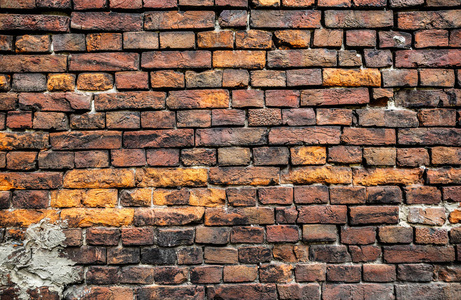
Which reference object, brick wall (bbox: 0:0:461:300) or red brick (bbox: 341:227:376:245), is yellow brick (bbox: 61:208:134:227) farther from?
red brick (bbox: 341:227:376:245)

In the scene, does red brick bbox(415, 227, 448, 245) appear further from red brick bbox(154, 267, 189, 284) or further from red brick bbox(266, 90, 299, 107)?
red brick bbox(154, 267, 189, 284)

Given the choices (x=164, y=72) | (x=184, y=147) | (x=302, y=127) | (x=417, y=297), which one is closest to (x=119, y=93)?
(x=164, y=72)

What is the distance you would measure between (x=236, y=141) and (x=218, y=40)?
559mm

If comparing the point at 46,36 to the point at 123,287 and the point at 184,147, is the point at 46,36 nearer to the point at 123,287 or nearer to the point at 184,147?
the point at 184,147

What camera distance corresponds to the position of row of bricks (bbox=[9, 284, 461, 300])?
153cm

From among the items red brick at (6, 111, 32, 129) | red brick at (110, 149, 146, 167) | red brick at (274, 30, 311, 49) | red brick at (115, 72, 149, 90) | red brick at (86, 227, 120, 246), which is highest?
red brick at (274, 30, 311, 49)

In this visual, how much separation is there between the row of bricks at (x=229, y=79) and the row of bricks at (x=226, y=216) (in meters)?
0.62

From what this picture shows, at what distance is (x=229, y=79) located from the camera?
1.56 meters

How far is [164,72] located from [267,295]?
1323 mm

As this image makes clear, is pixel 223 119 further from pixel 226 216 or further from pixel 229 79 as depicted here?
pixel 226 216

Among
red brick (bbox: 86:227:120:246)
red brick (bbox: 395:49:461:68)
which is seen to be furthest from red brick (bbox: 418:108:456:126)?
red brick (bbox: 86:227:120:246)

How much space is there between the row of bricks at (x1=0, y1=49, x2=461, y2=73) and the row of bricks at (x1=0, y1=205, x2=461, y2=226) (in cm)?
71

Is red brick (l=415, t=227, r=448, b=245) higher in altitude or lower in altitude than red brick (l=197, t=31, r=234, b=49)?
lower

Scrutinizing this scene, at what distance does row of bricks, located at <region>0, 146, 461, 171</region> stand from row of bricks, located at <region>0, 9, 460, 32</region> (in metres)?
0.67
